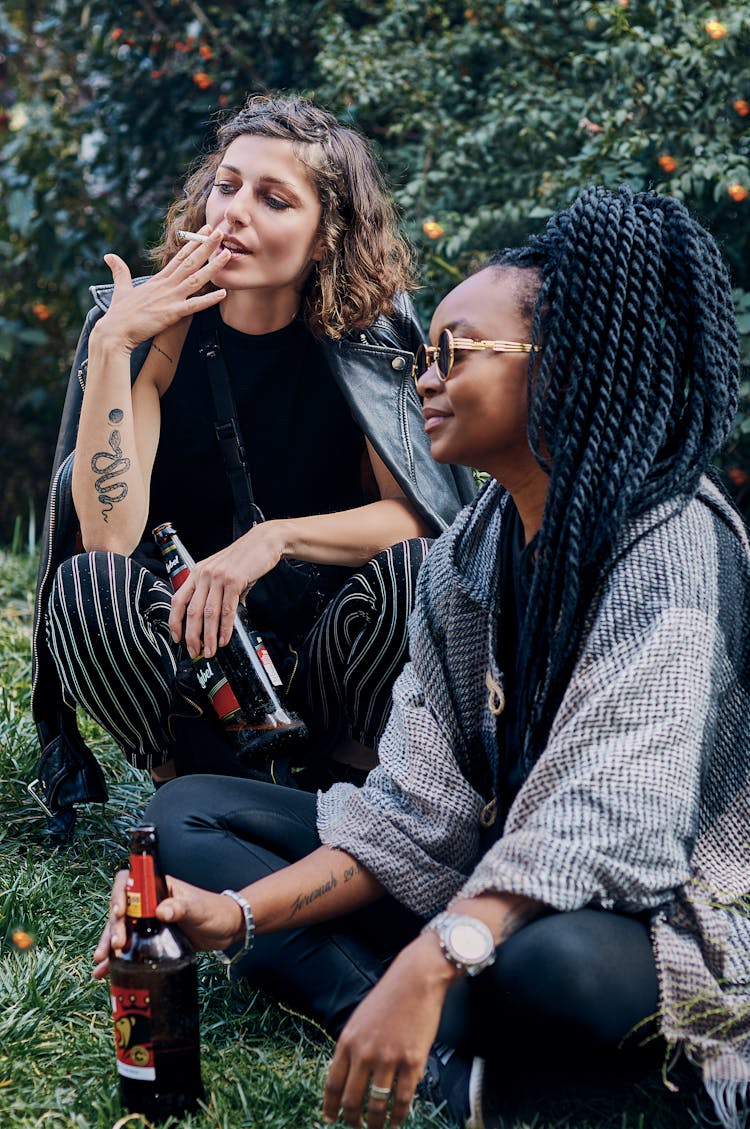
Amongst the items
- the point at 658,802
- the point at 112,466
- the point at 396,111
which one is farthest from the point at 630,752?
the point at 396,111

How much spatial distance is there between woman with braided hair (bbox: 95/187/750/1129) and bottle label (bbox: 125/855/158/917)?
40 mm

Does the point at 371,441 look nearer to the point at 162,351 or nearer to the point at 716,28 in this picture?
the point at 162,351

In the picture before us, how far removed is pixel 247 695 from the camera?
332 cm

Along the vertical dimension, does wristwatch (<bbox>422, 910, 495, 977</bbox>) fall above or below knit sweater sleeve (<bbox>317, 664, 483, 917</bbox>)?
above

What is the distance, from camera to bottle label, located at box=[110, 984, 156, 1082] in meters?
2.19

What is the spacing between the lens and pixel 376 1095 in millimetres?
2016

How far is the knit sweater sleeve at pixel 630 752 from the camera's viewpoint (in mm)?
2102

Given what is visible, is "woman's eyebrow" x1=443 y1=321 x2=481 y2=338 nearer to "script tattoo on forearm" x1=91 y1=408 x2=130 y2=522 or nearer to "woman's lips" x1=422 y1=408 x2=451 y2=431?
"woman's lips" x1=422 y1=408 x2=451 y2=431

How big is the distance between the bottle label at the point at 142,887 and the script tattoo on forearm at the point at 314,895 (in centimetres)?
28

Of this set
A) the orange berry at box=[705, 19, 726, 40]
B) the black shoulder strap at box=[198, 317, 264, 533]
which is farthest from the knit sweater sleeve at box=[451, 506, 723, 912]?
the orange berry at box=[705, 19, 726, 40]

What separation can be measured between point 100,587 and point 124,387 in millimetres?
492

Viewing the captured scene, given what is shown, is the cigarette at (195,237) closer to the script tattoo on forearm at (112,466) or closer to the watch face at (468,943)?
the script tattoo on forearm at (112,466)

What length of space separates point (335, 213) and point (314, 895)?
6.56 ft

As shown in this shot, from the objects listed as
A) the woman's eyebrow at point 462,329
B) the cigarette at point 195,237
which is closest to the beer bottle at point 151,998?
the woman's eyebrow at point 462,329
